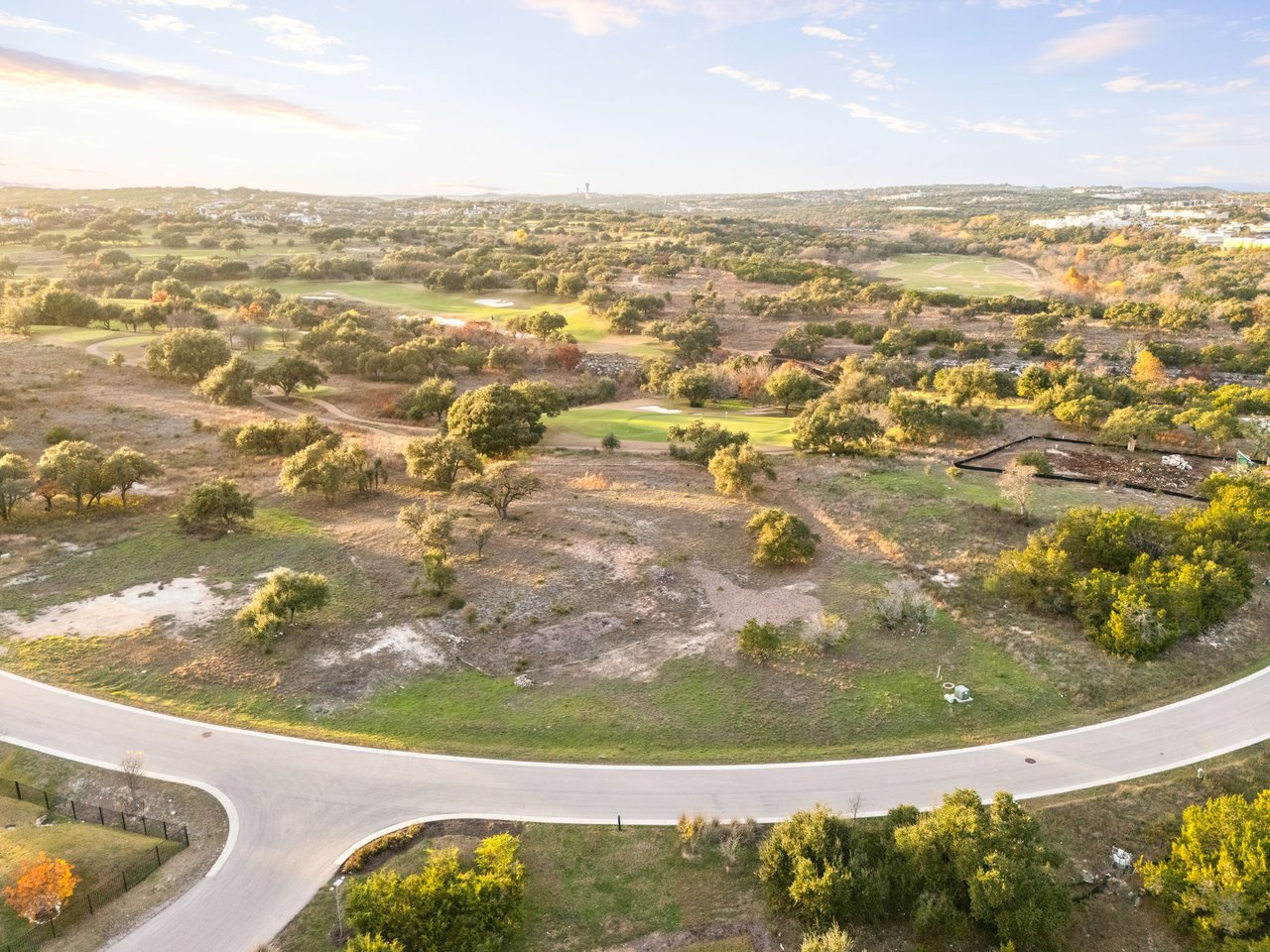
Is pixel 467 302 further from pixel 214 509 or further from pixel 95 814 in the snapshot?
pixel 95 814

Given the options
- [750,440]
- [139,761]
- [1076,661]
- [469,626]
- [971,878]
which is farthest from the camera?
[750,440]

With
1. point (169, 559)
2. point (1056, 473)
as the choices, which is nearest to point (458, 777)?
point (169, 559)

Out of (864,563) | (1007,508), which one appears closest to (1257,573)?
(1007,508)

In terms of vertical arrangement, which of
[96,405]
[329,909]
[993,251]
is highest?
[993,251]

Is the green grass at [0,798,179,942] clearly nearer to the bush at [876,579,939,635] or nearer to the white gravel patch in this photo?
the white gravel patch

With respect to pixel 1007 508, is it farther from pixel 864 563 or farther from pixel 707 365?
pixel 707 365

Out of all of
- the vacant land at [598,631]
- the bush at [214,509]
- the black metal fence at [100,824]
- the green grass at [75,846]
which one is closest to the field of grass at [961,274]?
the vacant land at [598,631]
